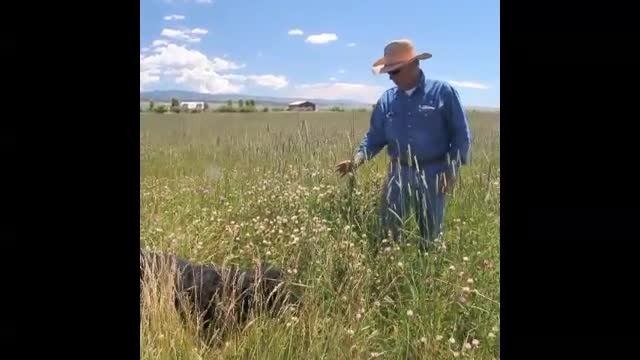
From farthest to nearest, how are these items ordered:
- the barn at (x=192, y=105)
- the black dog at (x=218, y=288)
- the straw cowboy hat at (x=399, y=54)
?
1. the barn at (x=192, y=105)
2. the black dog at (x=218, y=288)
3. the straw cowboy hat at (x=399, y=54)

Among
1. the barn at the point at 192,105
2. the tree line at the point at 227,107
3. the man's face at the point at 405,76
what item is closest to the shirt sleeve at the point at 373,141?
the man's face at the point at 405,76

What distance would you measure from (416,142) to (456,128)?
10 centimetres

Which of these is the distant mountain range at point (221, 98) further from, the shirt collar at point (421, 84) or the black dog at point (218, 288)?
the black dog at point (218, 288)

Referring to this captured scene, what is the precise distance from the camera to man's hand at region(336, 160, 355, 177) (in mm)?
1599

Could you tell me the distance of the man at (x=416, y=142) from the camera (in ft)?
4.93

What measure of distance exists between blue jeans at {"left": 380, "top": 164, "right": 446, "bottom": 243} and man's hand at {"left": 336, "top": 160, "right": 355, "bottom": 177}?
0.33 ft

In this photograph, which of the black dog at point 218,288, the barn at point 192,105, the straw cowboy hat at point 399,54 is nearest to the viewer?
the straw cowboy hat at point 399,54

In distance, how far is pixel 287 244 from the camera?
5.39 ft

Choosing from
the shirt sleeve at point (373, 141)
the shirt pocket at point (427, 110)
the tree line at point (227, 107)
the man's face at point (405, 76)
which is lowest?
the shirt sleeve at point (373, 141)
